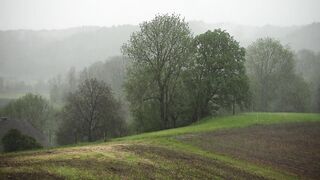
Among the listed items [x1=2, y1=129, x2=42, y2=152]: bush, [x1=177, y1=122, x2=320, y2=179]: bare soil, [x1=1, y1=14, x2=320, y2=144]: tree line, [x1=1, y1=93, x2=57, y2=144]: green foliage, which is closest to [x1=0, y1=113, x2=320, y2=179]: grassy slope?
[x1=177, y1=122, x2=320, y2=179]: bare soil

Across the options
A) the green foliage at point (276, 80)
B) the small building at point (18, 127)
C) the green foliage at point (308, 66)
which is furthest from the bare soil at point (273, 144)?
the green foliage at point (308, 66)

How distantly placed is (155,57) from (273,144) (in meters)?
26.4

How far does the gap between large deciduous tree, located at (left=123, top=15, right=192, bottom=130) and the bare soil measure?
1736 centimetres

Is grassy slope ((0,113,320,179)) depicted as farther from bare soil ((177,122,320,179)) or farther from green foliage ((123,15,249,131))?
green foliage ((123,15,249,131))

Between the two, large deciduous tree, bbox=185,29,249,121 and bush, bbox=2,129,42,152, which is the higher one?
large deciduous tree, bbox=185,29,249,121

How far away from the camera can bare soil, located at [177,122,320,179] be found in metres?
38.9

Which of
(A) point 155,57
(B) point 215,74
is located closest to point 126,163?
(A) point 155,57

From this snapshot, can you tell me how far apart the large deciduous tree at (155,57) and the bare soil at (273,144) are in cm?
1736

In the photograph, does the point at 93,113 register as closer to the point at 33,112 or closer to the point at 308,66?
the point at 33,112

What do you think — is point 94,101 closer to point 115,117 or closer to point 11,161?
point 115,117

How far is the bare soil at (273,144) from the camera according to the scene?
128 feet

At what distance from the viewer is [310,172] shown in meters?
36.7

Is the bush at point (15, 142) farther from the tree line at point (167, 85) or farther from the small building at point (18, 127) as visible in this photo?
the tree line at point (167, 85)

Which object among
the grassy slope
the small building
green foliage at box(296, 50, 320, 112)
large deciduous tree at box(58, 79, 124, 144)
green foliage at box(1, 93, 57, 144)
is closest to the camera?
the grassy slope
